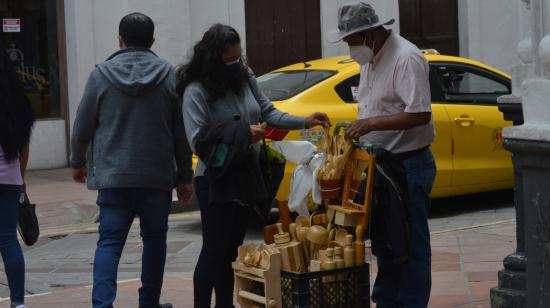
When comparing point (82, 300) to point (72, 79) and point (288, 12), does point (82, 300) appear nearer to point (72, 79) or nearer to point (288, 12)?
point (72, 79)

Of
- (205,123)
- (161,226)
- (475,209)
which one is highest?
(205,123)

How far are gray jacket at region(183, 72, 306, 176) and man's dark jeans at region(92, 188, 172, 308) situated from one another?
36 centimetres

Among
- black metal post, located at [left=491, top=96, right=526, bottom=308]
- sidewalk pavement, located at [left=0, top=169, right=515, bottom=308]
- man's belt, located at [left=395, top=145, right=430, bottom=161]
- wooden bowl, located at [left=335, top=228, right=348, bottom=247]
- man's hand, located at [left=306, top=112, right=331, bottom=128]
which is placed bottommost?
sidewalk pavement, located at [left=0, top=169, right=515, bottom=308]

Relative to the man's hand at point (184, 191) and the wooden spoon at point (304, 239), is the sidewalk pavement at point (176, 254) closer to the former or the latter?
the man's hand at point (184, 191)

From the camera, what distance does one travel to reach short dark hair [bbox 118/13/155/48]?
20.0ft

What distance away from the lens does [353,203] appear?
5.39 meters

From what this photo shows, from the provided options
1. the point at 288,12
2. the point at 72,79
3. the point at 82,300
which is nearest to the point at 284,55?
the point at 288,12

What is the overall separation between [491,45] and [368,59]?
12.7 m

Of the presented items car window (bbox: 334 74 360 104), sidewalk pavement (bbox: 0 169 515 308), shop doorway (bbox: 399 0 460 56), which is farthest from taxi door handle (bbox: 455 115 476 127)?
shop doorway (bbox: 399 0 460 56)

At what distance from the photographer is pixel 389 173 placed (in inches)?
217

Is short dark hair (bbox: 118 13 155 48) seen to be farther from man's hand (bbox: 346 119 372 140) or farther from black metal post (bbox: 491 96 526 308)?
black metal post (bbox: 491 96 526 308)

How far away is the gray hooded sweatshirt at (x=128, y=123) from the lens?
19.6 feet

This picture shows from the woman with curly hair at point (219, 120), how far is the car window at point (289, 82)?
4.00 meters

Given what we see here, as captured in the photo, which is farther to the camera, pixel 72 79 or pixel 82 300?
pixel 72 79
